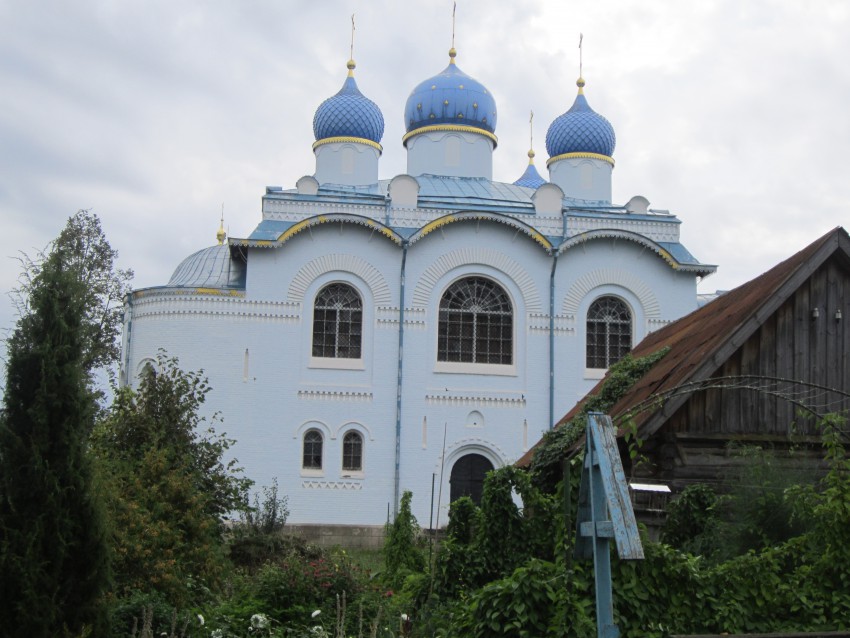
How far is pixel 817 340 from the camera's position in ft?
37.1

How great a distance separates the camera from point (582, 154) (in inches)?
1201

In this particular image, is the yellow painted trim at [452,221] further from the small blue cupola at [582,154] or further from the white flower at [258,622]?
the white flower at [258,622]

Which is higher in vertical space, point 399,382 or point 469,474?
point 399,382

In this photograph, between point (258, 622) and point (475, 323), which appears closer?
point (258, 622)

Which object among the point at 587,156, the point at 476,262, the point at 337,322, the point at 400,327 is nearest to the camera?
the point at 400,327

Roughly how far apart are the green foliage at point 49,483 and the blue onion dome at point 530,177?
3060cm

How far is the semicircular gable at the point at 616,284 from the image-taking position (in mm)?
25516

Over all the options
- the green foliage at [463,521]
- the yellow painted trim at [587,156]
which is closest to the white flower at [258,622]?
the green foliage at [463,521]

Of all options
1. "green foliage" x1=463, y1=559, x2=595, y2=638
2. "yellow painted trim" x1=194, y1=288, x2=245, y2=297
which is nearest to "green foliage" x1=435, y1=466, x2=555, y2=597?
"green foliage" x1=463, y1=559, x2=595, y2=638

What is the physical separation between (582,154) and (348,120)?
706cm

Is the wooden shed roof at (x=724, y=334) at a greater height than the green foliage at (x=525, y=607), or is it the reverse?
the wooden shed roof at (x=724, y=334)

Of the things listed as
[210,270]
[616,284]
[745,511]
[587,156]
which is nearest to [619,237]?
[616,284]

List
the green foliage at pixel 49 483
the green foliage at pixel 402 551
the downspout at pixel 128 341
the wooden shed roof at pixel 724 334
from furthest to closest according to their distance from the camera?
the downspout at pixel 128 341 → the green foliage at pixel 402 551 → the wooden shed roof at pixel 724 334 → the green foliage at pixel 49 483

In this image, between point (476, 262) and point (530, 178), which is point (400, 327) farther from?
point (530, 178)
